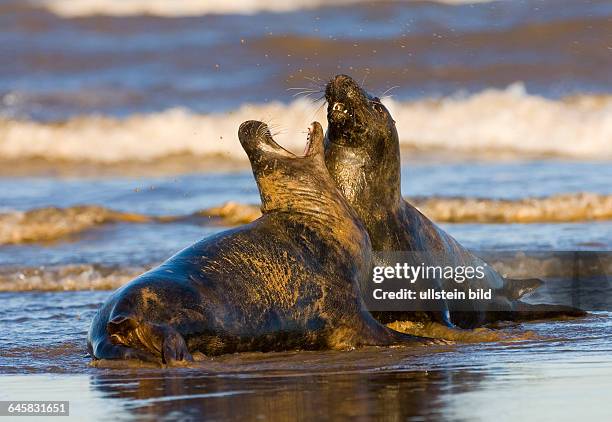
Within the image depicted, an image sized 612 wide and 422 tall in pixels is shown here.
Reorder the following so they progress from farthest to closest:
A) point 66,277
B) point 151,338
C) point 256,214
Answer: point 256,214 → point 66,277 → point 151,338

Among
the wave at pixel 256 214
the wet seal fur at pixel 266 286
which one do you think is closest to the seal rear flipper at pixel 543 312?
the wet seal fur at pixel 266 286

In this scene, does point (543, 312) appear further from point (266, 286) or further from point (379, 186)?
point (266, 286)

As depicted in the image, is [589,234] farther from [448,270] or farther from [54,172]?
[54,172]

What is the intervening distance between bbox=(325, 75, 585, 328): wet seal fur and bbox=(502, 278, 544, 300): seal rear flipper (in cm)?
47

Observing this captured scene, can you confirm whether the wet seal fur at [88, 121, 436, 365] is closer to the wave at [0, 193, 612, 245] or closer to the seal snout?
the seal snout

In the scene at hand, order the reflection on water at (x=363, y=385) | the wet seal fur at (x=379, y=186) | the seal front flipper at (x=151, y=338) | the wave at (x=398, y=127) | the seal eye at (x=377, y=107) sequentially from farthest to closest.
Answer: the wave at (x=398, y=127), the seal eye at (x=377, y=107), the wet seal fur at (x=379, y=186), the seal front flipper at (x=151, y=338), the reflection on water at (x=363, y=385)

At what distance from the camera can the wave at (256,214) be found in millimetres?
13508

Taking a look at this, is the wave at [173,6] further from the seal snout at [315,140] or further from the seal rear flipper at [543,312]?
the seal snout at [315,140]

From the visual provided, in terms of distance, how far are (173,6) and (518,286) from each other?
19441 millimetres

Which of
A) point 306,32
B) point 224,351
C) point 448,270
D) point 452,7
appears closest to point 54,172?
point 306,32

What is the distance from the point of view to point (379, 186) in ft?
27.6

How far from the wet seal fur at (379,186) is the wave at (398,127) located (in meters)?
10.0

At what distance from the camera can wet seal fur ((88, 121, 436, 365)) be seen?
676cm

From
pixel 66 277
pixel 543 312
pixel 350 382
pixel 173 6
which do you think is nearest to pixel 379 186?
pixel 543 312
